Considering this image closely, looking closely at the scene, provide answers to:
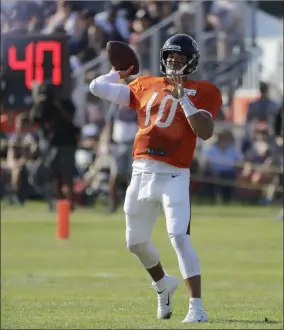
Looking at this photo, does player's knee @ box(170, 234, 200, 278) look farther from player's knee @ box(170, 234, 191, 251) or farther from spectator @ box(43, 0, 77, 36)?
spectator @ box(43, 0, 77, 36)

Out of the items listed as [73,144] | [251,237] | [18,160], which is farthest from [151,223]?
[18,160]

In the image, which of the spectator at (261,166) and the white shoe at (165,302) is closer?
the white shoe at (165,302)

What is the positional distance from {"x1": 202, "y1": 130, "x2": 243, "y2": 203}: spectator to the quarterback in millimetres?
14132

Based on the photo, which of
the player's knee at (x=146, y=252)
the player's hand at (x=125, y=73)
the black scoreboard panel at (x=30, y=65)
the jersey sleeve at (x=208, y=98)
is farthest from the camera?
the black scoreboard panel at (x=30, y=65)

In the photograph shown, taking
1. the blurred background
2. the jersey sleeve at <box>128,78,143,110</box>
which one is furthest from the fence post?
the jersey sleeve at <box>128,78,143,110</box>

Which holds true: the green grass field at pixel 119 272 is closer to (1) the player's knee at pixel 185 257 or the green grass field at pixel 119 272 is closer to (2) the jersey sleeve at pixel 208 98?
(1) the player's knee at pixel 185 257

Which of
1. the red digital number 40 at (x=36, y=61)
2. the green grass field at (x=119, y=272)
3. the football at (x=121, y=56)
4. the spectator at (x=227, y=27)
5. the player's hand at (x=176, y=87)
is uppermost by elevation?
the spectator at (x=227, y=27)

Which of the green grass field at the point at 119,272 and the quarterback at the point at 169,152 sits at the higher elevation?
the quarterback at the point at 169,152

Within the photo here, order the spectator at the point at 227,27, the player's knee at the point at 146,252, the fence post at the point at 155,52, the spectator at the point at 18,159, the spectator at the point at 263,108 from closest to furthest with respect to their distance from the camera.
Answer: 1. the player's knee at the point at 146,252
2. the spectator at the point at 18,159
3. the spectator at the point at 263,108
4. the fence post at the point at 155,52
5. the spectator at the point at 227,27

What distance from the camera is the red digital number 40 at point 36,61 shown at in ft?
73.2

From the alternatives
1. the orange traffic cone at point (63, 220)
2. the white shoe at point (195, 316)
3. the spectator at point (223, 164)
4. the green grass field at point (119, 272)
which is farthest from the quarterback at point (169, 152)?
the spectator at point (223, 164)

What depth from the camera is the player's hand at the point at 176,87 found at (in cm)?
897

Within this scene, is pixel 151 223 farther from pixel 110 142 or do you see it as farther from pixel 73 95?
pixel 73 95

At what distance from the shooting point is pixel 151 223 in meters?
9.30
